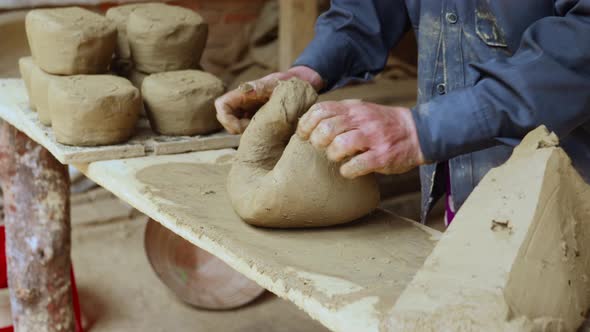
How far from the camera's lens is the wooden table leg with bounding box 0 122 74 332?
287cm

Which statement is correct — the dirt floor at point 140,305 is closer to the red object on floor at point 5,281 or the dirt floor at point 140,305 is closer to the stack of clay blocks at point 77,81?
the red object on floor at point 5,281

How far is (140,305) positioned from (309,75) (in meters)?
1.74

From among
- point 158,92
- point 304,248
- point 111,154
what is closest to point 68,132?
point 111,154

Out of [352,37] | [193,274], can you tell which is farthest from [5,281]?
[352,37]

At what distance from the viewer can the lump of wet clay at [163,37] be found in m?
2.76

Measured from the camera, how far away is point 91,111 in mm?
2447

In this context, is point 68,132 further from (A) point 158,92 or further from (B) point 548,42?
(B) point 548,42

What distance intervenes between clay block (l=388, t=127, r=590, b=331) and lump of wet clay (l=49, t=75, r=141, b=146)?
1316mm

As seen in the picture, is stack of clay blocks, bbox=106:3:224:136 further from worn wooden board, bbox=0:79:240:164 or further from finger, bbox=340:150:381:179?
finger, bbox=340:150:381:179

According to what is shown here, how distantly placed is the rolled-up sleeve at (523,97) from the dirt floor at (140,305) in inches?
79.8

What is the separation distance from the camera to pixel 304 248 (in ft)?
5.98

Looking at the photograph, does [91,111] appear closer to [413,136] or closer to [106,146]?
[106,146]

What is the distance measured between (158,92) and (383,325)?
4.80 feet

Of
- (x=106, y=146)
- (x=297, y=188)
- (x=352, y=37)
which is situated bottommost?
(x=106, y=146)
